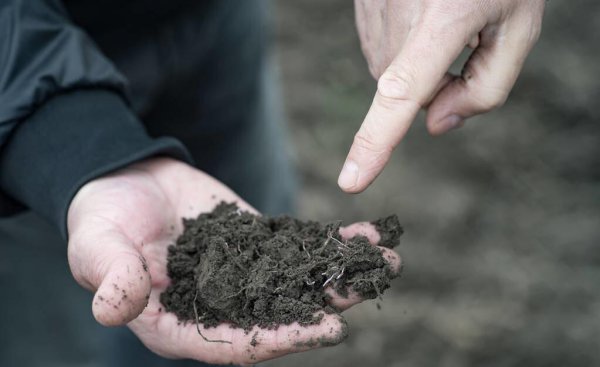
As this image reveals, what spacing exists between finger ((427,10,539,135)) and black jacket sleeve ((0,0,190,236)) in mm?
763

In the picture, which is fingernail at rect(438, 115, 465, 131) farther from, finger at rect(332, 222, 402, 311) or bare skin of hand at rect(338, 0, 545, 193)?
finger at rect(332, 222, 402, 311)

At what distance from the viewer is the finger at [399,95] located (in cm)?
157

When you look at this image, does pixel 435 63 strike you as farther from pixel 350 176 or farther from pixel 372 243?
pixel 372 243

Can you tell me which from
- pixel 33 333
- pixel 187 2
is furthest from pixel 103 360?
pixel 187 2

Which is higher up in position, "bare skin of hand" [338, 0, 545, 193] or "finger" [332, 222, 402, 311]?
"bare skin of hand" [338, 0, 545, 193]

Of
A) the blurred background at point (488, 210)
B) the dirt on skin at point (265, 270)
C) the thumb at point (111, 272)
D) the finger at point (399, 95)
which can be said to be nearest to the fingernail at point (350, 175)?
the finger at point (399, 95)

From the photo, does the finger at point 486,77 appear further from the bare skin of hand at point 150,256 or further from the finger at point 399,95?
the bare skin of hand at point 150,256

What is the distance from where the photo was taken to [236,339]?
1.61m

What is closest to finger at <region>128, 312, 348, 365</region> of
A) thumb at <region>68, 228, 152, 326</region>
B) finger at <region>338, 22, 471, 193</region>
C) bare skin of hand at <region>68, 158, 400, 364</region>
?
bare skin of hand at <region>68, 158, 400, 364</region>

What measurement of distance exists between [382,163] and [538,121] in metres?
2.63

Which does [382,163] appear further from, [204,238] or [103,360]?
[103,360]

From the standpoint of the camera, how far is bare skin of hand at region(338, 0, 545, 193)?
1580 mm

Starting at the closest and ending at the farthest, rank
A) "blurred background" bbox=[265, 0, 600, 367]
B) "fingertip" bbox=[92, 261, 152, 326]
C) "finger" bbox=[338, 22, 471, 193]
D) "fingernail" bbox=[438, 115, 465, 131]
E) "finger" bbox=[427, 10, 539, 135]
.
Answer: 1. "fingertip" bbox=[92, 261, 152, 326]
2. "finger" bbox=[338, 22, 471, 193]
3. "finger" bbox=[427, 10, 539, 135]
4. "fingernail" bbox=[438, 115, 465, 131]
5. "blurred background" bbox=[265, 0, 600, 367]

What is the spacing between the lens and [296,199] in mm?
3465
